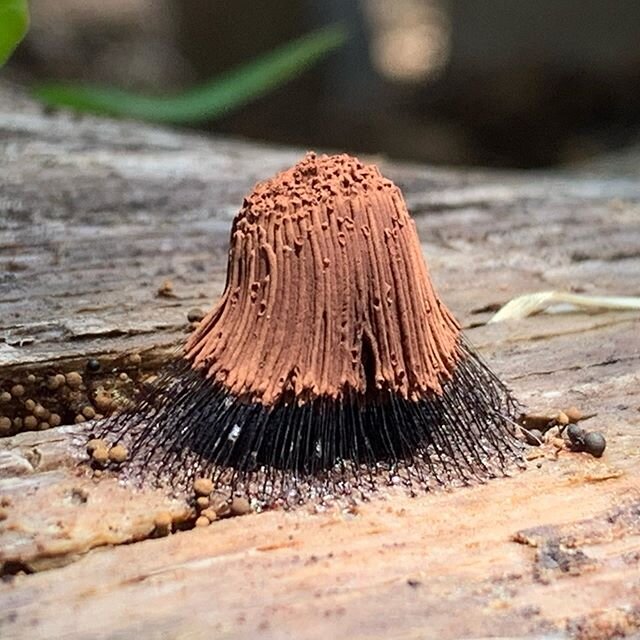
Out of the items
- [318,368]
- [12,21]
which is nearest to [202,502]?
[318,368]

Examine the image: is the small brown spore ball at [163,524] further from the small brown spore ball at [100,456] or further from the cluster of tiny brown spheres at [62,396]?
the cluster of tiny brown spheres at [62,396]

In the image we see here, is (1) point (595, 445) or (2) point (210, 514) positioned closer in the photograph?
(2) point (210, 514)

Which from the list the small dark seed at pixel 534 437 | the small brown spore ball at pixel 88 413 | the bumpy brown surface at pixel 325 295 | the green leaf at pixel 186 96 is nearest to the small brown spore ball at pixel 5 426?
the small brown spore ball at pixel 88 413

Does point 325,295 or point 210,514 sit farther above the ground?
point 325,295

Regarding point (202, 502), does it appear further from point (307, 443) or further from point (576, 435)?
point (576, 435)

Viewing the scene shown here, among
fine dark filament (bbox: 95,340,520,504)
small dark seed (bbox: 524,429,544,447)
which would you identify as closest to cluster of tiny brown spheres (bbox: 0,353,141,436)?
fine dark filament (bbox: 95,340,520,504)

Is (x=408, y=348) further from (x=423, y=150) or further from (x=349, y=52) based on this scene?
(x=349, y=52)

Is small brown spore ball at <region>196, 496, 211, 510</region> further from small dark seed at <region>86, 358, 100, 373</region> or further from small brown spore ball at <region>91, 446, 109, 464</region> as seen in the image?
small dark seed at <region>86, 358, 100, 373</region>
